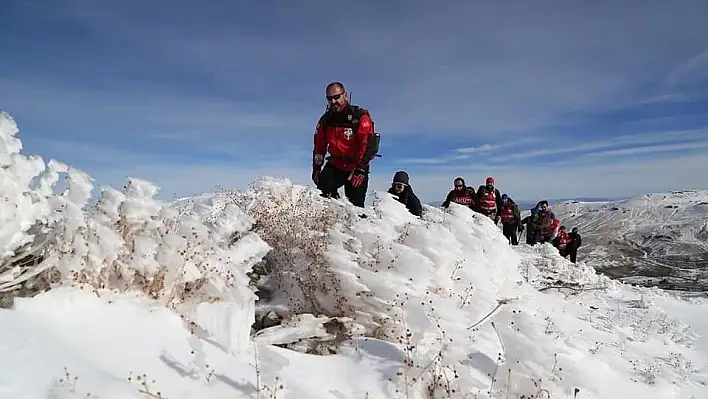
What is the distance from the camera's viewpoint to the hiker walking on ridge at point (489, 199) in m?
13.3

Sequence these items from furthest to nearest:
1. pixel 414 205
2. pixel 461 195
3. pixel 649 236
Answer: pixel 649 236, pixel 461 195, pixel 414 205

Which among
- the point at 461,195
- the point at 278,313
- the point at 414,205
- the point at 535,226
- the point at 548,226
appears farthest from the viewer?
the point at 535,226

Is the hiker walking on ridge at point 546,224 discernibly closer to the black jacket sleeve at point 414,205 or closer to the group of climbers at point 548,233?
the group of climbers at point 548,233

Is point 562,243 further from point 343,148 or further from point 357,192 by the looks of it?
point 343,148

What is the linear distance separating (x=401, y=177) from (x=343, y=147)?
1914 mm

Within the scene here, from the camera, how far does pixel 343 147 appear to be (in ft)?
22.1

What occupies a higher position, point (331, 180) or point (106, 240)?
point (331, 180)

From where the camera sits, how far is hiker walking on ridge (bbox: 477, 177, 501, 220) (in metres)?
13.3

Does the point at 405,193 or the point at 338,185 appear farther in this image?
the point at 405,193

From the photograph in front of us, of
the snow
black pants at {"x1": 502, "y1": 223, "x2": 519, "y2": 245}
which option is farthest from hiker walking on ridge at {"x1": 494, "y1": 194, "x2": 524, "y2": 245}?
the snow

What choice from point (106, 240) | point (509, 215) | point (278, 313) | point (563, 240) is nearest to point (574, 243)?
point (563, 240)

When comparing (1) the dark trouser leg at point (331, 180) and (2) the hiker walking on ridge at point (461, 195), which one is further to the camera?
(2) the hiker walking on ridge at point (461, 195)

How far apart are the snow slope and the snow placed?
27.5 ft

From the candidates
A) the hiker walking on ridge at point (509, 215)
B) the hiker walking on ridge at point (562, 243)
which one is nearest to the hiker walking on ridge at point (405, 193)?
the hiker walking on ridge at point (509, 215)
